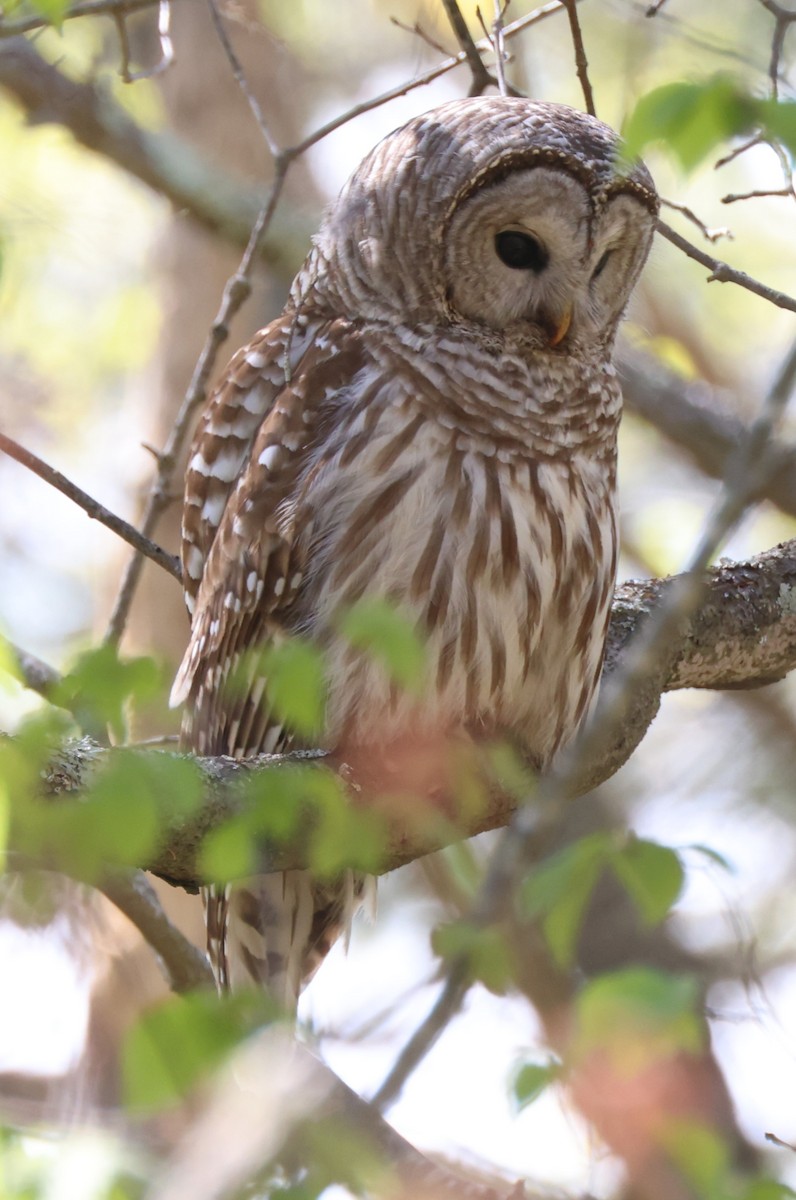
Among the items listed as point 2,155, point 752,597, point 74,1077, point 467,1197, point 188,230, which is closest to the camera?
point 467,1197

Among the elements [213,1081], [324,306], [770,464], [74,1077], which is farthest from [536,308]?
[74,1077]

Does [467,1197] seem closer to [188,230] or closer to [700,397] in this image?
[700,397]

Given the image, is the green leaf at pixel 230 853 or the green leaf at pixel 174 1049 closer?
the green leaf at pixel 174 1049

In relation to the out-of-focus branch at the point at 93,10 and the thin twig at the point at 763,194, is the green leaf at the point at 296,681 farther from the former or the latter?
the out-of-focus branch at the point at 93,10

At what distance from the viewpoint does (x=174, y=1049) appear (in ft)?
5.21

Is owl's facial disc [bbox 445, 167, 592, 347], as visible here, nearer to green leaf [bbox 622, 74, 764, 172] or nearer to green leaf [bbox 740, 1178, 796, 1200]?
green leaf [bbox 622, 74, 764, 172]

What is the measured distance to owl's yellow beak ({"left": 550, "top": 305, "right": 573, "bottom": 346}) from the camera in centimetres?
321

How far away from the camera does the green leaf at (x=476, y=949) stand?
1.40 metres

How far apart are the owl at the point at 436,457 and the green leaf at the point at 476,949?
111 centimetres

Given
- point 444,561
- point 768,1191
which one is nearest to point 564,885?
point 768,1191

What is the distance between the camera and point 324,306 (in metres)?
3.32

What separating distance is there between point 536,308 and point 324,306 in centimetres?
47

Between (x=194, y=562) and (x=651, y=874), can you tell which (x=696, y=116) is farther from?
(x=194, y=562)

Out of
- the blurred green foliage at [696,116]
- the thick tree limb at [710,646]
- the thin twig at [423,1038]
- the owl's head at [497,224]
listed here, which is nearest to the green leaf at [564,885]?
the thin twig at [423,1038]
